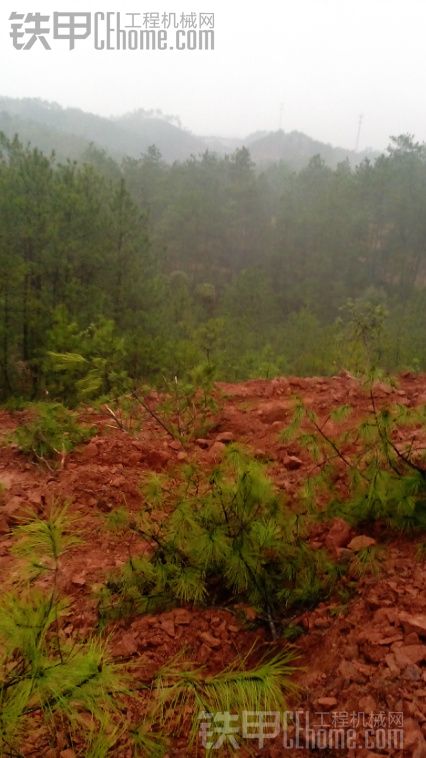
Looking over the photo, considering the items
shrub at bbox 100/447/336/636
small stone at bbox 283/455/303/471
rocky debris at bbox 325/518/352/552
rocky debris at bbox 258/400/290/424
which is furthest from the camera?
rocky debris at bbox 258/400/290/424

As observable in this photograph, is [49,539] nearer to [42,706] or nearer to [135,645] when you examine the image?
[42,706]

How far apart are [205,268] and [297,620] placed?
25720 millimetres

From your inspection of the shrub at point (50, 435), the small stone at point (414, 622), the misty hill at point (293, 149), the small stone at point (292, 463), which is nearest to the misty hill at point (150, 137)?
the misty hill at point (293, 149)

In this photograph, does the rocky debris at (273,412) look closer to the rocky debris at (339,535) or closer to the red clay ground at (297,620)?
the red clay ground at (297,620)

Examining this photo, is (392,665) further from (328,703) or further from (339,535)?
(339,535)

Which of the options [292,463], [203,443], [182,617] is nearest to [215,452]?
[203,443]

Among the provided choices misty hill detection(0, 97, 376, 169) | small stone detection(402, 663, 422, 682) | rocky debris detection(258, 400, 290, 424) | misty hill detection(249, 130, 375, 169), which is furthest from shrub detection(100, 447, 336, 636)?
misty hill detection(249, 130, 375, 169)

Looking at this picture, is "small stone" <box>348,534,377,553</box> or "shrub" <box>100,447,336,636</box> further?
"small stone" <box>348,534,377,553</box>

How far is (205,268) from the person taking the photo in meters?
26.5

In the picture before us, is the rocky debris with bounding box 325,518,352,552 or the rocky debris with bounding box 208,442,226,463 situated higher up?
the rocky debris with bounding box 325,518,352,552

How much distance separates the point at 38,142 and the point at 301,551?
47.8m
